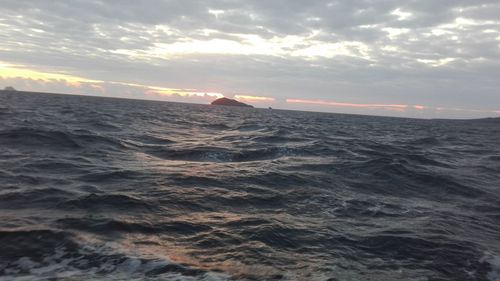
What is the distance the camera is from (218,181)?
1404 cm

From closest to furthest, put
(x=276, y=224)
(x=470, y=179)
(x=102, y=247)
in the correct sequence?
(x=102, y=247) < (x=276, y=224) < (x=470, y=179)

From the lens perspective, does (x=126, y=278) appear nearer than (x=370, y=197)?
Yes

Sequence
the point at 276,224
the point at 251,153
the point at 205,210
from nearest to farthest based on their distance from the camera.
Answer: the point at 276,224 → the point at 205,210 → the point at 251,153

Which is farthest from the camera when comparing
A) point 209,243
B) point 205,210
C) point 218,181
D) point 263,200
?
point 218,181

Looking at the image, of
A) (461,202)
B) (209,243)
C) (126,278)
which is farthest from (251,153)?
(126,278)

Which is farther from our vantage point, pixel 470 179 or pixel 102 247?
pixel 470 179

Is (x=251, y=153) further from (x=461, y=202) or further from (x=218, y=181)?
(x=461, y=202)

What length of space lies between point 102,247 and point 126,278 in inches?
55.6

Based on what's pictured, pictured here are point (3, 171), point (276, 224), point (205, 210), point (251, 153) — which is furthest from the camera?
point (251, 153)

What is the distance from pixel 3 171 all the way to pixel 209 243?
8.43m

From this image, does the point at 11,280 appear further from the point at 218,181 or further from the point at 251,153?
the point at 251,153

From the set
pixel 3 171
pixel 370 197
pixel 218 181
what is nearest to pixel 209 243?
pixel 218 181

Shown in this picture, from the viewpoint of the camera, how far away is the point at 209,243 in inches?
326

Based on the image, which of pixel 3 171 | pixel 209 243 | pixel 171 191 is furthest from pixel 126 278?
pixel 3 171
